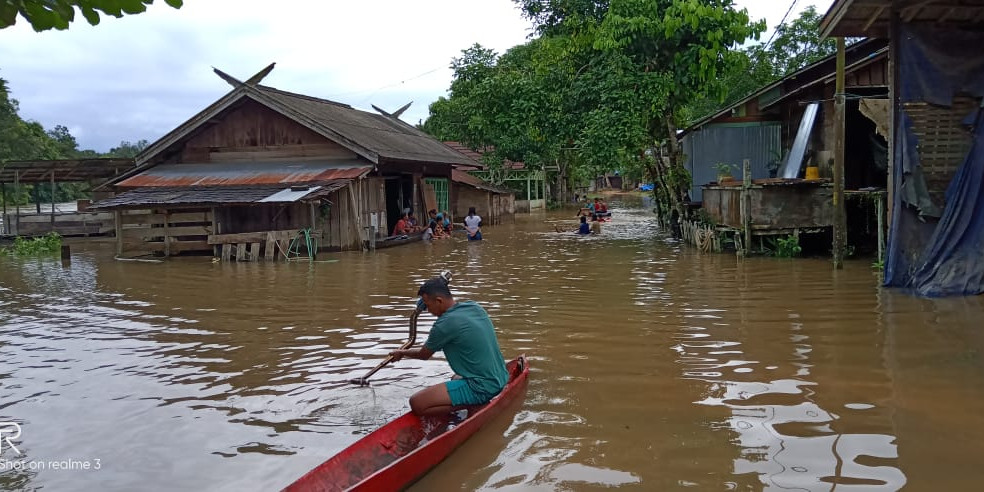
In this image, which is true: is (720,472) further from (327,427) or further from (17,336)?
(17,336)

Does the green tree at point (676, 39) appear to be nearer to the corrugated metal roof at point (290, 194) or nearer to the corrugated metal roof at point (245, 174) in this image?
the corrugated metal roof at point (245, 174)

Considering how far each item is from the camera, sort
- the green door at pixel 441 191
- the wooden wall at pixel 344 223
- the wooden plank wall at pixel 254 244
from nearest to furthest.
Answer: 1. the wooden plank wall at pixel 254 244
2. the wooden wall at pixel 344 223
3. the green door at pixel 441 191

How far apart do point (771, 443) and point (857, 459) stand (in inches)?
21.3

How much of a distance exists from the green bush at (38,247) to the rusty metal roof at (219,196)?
15.8 ft

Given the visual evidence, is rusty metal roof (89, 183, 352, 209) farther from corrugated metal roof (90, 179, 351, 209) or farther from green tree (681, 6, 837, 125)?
green tree (681, 6, 837, 125)

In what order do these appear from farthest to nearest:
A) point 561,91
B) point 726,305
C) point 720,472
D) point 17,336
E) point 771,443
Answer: point 561,91
point 726,305
point 17,336
point 771,443
point 720,472

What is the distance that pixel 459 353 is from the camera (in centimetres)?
550

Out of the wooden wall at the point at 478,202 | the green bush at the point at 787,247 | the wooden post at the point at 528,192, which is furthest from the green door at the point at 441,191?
the green bush at the point at 787,247

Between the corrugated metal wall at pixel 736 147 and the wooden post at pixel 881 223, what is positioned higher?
the corrugated metal wall at pixel 736 147

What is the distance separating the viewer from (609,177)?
72875mm

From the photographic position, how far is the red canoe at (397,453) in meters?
4.21

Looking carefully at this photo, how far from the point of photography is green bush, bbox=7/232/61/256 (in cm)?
2155

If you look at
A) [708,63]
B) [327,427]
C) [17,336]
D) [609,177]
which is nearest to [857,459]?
[327,427]

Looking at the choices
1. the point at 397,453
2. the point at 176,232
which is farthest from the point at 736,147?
the point at 397,453
